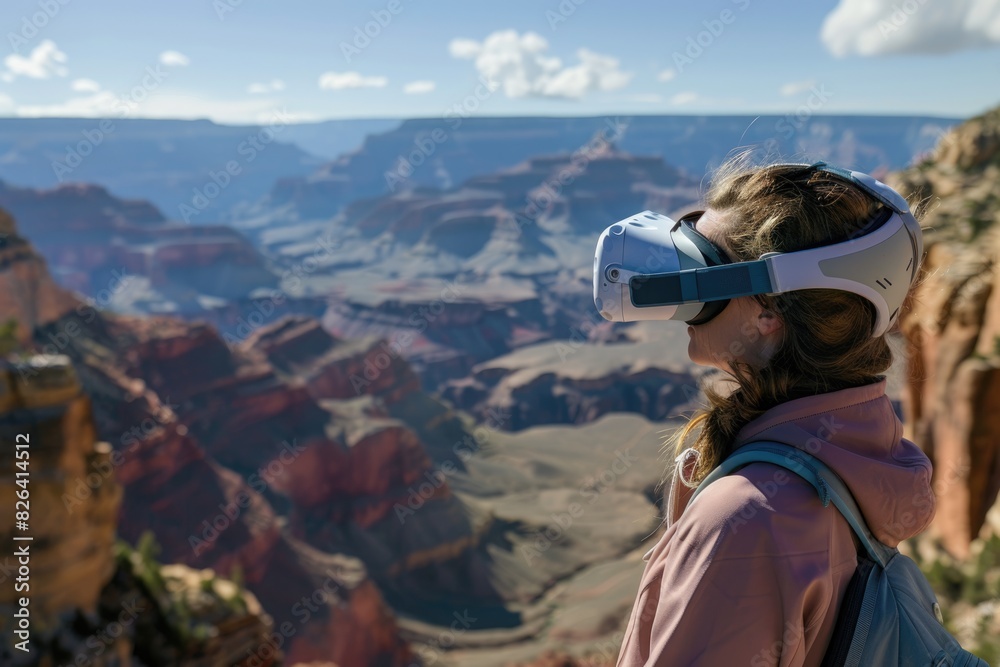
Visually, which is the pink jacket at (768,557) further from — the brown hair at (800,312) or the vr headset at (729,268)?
the vr headset at (729,268)

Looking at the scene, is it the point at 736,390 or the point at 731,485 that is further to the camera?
the point at 736,390

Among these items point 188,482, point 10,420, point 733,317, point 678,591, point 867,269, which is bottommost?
point 188,482

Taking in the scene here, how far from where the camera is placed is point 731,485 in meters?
1.34

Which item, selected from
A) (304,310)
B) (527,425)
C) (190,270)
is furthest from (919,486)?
(190,270)

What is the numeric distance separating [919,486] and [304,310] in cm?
9414

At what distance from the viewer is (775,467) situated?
1373 millimetres

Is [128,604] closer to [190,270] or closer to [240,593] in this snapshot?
[240,593]

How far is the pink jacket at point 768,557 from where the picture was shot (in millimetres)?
1283

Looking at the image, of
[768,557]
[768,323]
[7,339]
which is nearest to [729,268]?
[768,323]

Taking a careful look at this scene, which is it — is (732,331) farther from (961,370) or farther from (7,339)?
(7,339)

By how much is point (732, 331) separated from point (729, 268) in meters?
0.16

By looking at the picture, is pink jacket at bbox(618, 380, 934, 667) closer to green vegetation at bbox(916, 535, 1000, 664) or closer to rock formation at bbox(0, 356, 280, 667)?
green vegetation at bbox(916, 535, 1000, 664)

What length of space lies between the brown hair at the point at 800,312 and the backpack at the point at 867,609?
172 millimetres

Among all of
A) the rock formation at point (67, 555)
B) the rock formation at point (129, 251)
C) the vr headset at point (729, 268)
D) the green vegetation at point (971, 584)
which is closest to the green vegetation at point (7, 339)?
the rock formation at point (67, 555)
